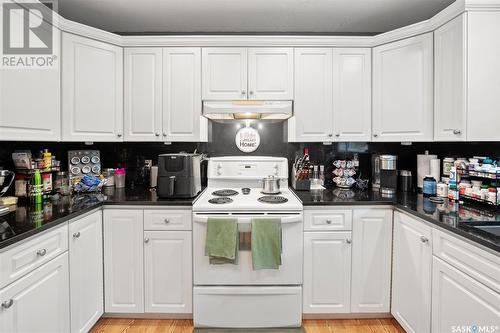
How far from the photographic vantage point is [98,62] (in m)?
2.14

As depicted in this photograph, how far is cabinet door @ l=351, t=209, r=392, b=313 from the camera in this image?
190 centimetres

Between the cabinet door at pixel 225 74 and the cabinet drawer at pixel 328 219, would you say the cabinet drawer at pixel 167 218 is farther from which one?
the cabinet door at pixel 225 74

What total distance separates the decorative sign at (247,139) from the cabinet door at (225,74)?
399mm

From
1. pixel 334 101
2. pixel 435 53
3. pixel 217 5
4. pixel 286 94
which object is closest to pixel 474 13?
pixel 435 53

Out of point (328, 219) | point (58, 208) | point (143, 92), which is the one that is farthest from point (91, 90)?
point (328, 219)

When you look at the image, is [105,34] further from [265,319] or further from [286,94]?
[265,319]

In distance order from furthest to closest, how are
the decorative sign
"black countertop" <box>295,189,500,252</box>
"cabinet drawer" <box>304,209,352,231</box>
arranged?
the decorative sign, "cabinet drawer" <box>304,209,352,231</box>, "black countertop" <box>295,189,500,252</box>

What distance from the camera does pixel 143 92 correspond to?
7.51ft

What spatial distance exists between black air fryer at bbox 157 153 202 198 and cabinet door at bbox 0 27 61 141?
0.79 metres

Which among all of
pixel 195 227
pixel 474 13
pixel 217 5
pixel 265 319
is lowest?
pixel 265 319

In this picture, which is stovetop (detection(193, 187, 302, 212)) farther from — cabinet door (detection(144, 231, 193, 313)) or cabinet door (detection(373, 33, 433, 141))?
cabinet door (detection(373, 33, 433, 141))

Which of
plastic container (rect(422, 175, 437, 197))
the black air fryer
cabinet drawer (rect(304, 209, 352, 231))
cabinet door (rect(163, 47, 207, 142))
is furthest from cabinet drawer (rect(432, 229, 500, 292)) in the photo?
cabinet door (rect(163, 47, 207, 142))

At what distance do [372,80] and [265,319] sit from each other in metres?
2.06

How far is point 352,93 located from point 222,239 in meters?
1.62
